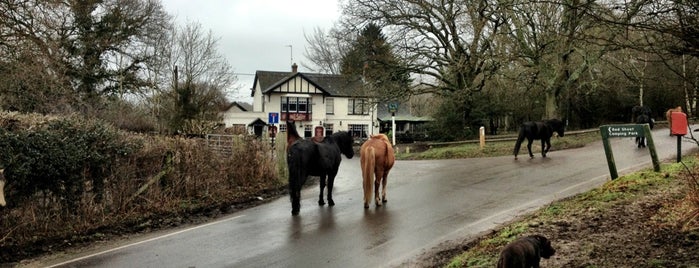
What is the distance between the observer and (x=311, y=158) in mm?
10305

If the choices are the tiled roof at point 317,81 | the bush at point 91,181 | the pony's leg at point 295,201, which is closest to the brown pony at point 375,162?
the pony's leg at point 295,201

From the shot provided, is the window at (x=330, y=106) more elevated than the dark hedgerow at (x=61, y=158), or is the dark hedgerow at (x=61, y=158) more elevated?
the window at (x=330, y=106)

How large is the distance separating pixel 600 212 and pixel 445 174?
8144 millimetres

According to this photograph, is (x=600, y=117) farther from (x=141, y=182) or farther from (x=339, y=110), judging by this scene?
(x=141, y=182)

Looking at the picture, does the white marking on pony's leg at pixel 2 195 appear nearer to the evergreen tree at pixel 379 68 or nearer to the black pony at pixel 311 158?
the black pony at pixel 311 158

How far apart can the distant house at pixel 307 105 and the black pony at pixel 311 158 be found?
40313 mm

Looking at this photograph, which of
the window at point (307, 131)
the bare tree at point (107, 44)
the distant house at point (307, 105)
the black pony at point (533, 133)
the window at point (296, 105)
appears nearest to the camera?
the black pony at point (533, 133)

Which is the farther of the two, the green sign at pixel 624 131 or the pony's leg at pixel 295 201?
the green sign at pixel 624 131

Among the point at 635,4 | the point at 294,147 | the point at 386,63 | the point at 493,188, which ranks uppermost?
the point at 386,63

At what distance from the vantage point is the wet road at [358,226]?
6906 millimetres

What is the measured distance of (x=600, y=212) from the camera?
7.37m

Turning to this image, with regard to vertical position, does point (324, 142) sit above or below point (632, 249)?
above

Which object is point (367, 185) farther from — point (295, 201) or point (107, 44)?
point (107, 44)

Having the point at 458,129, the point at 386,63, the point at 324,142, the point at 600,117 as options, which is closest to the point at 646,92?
the point at 600,117
